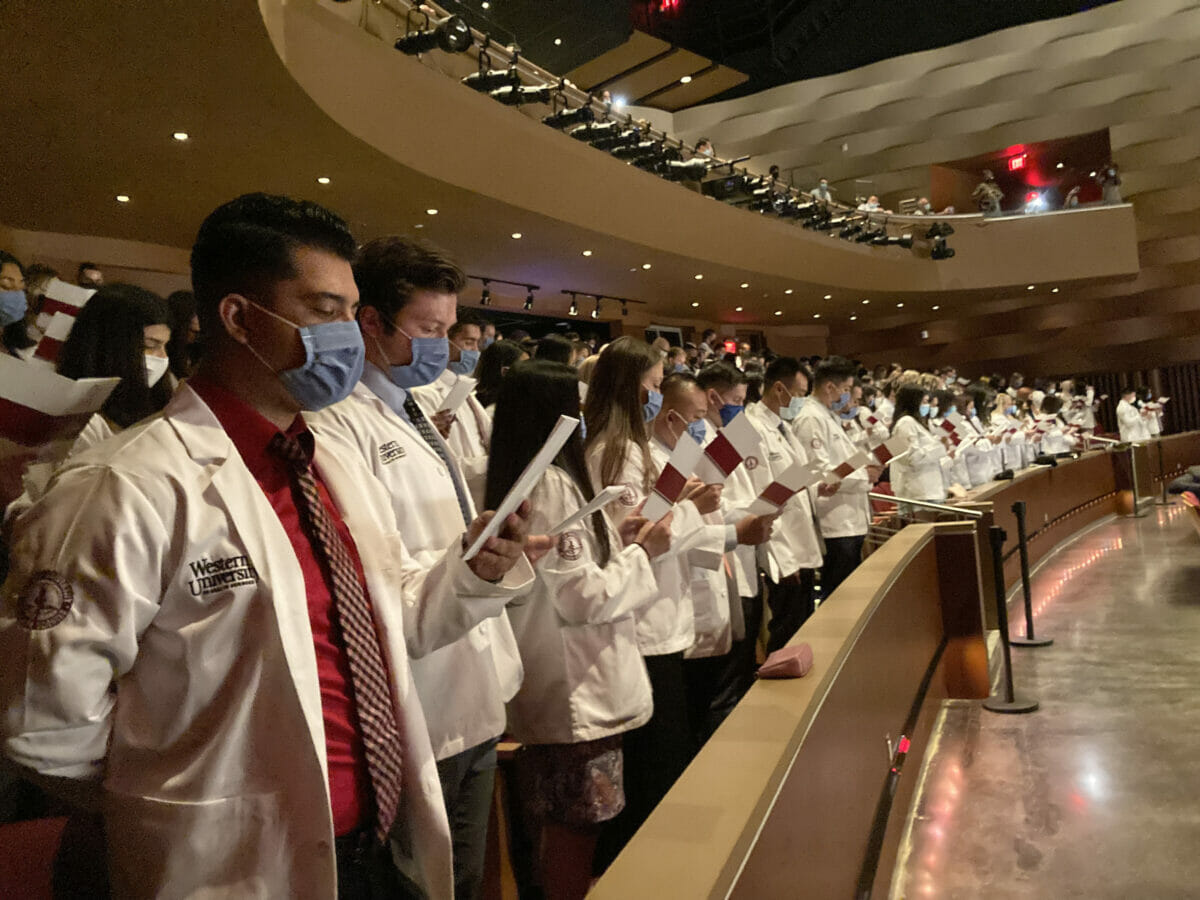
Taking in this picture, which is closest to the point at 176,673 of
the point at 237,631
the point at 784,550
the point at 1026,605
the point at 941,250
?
the point at 237,631

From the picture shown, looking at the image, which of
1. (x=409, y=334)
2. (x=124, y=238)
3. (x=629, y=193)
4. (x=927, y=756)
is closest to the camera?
(x=409, y=334)

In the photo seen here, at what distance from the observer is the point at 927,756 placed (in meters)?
3.91

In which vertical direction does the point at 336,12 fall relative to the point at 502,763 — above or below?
above

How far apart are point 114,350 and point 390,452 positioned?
2.80ft

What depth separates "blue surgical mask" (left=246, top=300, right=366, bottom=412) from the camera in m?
1.22

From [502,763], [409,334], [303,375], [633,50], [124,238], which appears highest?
[633,50]

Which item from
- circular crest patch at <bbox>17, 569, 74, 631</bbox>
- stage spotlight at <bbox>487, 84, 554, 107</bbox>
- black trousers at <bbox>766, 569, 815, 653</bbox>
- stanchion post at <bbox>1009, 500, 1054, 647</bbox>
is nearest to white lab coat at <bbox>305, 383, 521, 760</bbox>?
circular crest patch at <bbox>17, 569, 74, 631</bbox>

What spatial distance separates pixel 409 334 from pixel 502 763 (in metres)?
1.03

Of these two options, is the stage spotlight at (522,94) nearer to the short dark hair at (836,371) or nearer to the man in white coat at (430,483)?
the short dark hair at (836,371)

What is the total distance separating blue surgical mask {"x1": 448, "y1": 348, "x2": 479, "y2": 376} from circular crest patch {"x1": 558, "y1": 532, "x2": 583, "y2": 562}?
1926mm

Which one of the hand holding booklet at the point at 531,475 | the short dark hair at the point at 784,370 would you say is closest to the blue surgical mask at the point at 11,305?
the hand holding booklet at the point at 531,475

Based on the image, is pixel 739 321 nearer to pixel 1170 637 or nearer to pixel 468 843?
pixel 1170 637

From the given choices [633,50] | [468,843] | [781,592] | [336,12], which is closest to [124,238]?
[336,12]

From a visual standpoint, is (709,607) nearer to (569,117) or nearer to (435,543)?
(435,543)
